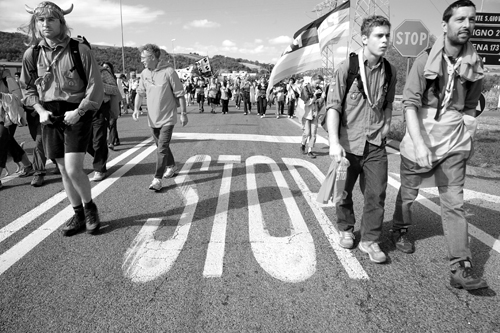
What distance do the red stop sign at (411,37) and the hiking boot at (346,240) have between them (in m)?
7.46

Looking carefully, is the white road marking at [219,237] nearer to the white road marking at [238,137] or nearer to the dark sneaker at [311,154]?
the dark sneaker at [311,154]

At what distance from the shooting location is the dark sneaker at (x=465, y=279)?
93.1 inches

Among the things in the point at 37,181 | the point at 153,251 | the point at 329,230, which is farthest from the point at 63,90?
the point at 329,230

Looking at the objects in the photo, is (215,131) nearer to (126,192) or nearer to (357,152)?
(126,192)

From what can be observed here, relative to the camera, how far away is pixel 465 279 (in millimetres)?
2393

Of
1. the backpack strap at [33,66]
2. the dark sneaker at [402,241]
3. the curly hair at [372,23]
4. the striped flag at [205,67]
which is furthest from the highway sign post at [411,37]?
the striped flag at [205,67]

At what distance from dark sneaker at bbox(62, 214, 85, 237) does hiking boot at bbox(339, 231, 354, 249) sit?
105 inches

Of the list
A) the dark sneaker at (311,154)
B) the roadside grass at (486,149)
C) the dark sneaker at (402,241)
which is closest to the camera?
the dark sneaker at (402,241)

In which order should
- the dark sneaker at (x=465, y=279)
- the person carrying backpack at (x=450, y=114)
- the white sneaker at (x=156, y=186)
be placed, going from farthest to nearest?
the white sneaker at (x=156, y=186) < the person carrying backpack at (x=450, y=114) < the dark sneaker at (x=465, y=279)

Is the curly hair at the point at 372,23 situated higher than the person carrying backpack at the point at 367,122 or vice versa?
the curly hair at the point at 372,23

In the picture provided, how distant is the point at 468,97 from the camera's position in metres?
2.69

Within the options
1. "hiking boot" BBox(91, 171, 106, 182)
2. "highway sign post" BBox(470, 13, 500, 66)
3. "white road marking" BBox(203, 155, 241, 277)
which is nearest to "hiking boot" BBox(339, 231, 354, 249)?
"white road marking" BBox(203, 155, 241, 277)

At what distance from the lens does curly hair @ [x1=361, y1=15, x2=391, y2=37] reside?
267 cm

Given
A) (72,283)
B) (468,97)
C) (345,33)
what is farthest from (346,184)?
(345,33)
